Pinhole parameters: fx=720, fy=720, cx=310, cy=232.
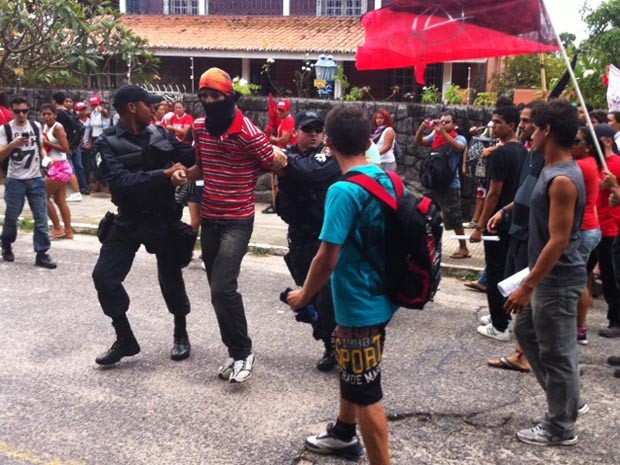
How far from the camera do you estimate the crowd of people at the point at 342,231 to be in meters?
3.23

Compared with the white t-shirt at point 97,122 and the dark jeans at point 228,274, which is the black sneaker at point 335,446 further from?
the white t-shirt at point 97,122

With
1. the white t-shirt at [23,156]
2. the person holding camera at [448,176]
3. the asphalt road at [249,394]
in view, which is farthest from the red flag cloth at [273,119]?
the asphalt road at [249,394]

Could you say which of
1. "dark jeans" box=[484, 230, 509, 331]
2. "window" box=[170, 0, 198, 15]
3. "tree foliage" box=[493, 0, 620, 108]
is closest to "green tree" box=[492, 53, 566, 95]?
"tree foliage" box=[493, 0, 620, 108]

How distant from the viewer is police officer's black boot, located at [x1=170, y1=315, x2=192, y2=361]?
501 cm

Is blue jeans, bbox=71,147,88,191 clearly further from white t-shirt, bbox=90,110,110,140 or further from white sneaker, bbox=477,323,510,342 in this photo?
white sneaker, bbox=477,323,510,342

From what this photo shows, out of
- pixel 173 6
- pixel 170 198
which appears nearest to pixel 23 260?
pixel 170 198

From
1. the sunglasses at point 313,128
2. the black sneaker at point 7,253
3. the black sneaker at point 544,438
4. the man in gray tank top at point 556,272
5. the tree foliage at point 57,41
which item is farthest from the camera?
the tree foliage at point 57,41

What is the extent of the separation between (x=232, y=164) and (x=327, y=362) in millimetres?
1455

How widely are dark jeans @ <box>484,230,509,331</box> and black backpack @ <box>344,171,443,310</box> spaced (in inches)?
91.0

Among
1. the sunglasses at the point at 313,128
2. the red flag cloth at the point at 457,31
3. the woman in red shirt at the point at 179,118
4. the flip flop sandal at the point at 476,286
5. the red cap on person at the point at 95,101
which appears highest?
the red flag cloth at the point at 457,31

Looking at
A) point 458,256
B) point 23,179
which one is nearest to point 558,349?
point 458,256

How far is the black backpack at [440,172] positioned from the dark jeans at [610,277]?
2373 millimetres

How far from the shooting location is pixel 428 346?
533 cm

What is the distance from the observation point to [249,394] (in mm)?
4449
